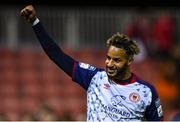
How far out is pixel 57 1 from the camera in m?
14.9

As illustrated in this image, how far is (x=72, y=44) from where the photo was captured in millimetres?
16500

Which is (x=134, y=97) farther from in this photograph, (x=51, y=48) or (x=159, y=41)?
(x=159, y=41)

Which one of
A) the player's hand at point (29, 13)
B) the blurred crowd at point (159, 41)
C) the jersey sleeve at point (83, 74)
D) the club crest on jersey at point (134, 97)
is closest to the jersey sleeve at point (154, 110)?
the club crest on jersey at point (134, 97)

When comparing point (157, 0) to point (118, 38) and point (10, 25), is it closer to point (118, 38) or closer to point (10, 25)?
point (10, 25)

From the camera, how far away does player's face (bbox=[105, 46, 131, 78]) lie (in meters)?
7.27

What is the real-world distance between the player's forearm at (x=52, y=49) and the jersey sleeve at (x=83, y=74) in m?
0.05

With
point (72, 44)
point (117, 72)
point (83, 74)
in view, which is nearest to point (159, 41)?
point (72, 44)

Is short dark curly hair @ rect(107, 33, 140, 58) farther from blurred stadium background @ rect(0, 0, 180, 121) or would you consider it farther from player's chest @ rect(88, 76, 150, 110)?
blurred stadium background @ rect(0, 0, 180, 121)

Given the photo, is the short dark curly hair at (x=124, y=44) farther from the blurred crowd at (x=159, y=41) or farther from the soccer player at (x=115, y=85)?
the blurred crowd at (x=159, y=41)

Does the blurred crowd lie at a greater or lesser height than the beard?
lesser

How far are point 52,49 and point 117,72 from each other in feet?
2.08

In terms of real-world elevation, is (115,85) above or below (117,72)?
below

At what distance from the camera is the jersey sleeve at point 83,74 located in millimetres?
7492

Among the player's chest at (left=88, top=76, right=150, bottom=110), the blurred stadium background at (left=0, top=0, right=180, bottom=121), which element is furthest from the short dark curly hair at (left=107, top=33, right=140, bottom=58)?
the blurred stadium background at (left=0, top=0, right=180, bottom=121)
